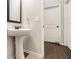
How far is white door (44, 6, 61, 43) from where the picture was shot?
5034 mm

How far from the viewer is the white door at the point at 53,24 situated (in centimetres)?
503

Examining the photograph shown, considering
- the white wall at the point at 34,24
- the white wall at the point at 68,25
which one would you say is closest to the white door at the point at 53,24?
the white wall at the point at 68,25

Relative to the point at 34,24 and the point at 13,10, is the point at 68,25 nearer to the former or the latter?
the point at 34,24

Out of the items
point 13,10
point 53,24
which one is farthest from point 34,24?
point 53,24

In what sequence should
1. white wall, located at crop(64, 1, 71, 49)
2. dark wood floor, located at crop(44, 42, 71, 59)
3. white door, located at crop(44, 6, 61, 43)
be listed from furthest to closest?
white door, located at crop(44, 6, 61, 43), white wall, located at crop(64, 1, 71, 49), dark wood floor, located at crop(44, 42, 71, 59)

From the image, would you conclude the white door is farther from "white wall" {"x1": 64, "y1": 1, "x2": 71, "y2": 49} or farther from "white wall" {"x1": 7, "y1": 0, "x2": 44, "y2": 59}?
"white wall" {"x1": 7, "y1": 0, "x2": 44, "y2": 59}

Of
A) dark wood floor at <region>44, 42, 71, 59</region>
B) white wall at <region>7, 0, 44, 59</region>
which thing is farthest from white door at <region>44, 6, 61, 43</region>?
white wall at <region>7, 0, 44, 59</region>

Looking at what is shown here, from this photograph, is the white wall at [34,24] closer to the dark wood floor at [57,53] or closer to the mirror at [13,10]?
the mirror at [13,10]

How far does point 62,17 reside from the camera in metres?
4.83

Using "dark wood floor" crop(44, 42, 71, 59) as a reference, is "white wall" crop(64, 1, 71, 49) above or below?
above

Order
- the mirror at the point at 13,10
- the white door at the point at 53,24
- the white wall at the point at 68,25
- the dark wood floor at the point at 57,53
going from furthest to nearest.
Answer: the white door at the point at 53,24 < the white wall at the point at 68,25 < the dark wood floor at the point at 57,53 < the mirror at the point at 13,10

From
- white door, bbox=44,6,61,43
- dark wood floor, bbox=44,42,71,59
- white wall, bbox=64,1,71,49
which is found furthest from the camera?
white door, bbox=44,6,61,43

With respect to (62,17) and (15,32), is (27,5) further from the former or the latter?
(62,17)
